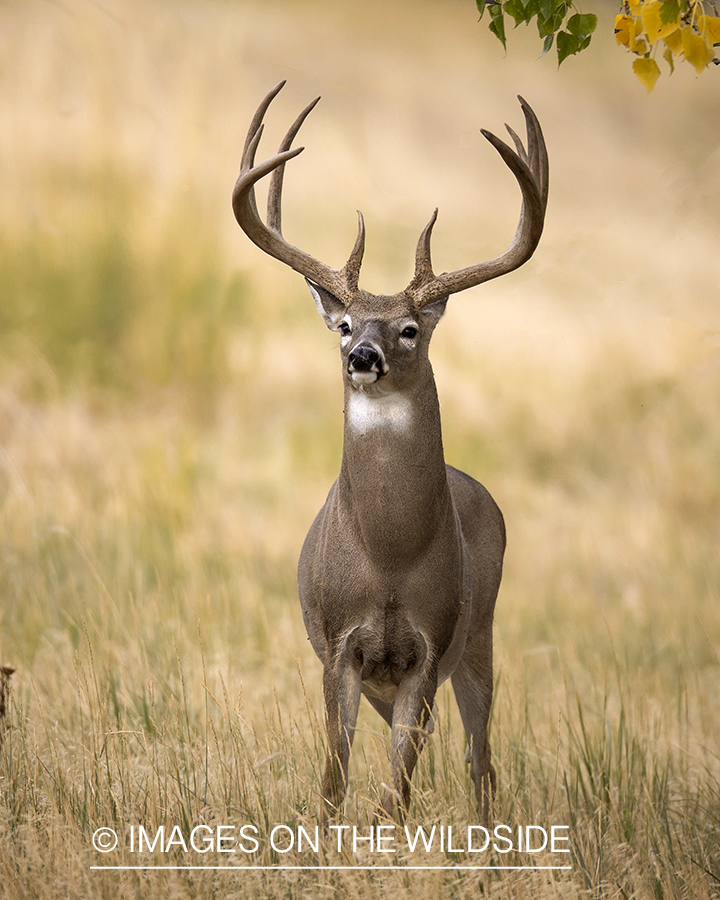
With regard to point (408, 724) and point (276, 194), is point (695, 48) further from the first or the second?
point (408, 724)

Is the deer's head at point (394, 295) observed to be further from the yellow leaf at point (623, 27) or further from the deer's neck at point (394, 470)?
the yellow leaf at point (623, 27)

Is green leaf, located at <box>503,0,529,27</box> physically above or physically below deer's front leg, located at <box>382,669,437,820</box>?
above

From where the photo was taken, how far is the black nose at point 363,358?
13.2ft

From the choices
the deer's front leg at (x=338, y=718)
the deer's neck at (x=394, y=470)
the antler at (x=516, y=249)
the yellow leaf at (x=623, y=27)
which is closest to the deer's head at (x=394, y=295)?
the antler at (x=516, y=249)

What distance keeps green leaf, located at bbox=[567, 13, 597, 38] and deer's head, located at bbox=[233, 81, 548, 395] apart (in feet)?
1.37

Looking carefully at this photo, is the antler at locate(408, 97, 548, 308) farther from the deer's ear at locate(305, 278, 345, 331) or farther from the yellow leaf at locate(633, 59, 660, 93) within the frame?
the yellow leaf at locate(633, 59, 660, 93)

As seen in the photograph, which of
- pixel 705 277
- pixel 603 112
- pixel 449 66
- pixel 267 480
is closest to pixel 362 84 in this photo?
pixel 449 66

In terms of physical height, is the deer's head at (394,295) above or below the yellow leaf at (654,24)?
below

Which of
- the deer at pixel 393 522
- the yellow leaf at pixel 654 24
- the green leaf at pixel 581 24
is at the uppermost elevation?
the green leaf at pixel 581 24

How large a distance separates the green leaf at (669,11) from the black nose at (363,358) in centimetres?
144

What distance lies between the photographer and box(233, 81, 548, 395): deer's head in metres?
4.23

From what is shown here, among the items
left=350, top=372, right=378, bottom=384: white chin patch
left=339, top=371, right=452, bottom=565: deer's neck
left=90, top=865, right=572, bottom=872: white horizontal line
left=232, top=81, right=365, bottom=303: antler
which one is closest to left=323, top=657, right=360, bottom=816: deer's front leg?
left=90, top=865, right=572, bottom=872: white horizontal line

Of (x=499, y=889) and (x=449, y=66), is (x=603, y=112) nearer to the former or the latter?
(x=449, y=66)

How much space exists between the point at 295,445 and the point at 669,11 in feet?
35.4
